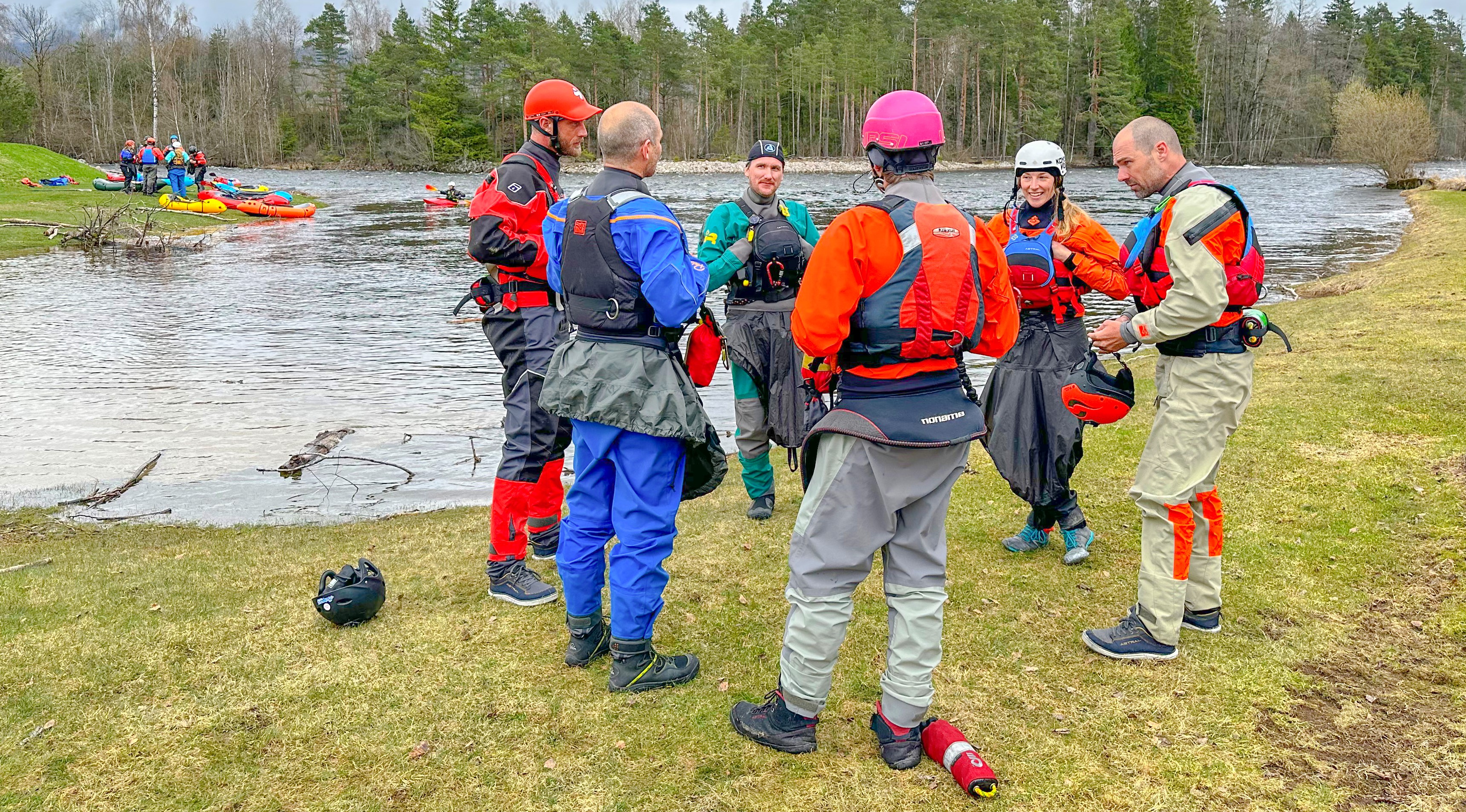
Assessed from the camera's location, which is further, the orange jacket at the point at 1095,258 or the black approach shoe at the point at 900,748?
the orange jacket at the point at 1095,258

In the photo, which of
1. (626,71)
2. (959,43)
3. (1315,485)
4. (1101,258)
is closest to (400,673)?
(1101,258)

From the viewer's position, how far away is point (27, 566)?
6004 mm

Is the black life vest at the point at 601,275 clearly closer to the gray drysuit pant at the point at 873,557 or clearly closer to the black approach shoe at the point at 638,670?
the gray drysuit pant at the point at 873,557

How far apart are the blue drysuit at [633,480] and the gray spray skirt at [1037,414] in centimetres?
229

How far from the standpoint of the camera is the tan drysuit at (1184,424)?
412 centimetres

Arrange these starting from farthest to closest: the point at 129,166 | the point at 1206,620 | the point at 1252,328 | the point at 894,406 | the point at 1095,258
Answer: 1. the point at 129,166
2. the point at 1095,258
3. the point at 1206,620
4. the point at 1252,328
5. the point at 894,406

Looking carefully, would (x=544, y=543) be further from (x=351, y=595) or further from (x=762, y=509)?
(x=762, y=509)

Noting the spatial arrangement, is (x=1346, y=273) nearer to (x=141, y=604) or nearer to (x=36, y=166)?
(x=141, y=604)

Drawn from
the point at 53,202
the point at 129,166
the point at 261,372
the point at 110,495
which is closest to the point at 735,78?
the point at 129,166

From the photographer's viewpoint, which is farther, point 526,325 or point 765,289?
point 765,289

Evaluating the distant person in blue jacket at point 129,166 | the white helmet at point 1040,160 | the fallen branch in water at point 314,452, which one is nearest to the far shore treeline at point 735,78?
the distant person in blue jacket at point 129,166

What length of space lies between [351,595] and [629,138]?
2900 mm

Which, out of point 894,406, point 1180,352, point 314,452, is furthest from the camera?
point 314,452

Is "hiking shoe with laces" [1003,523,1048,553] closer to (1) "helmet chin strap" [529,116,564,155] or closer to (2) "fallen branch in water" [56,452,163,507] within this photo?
(1) "helmet chin strap" [529,116,564,155]
